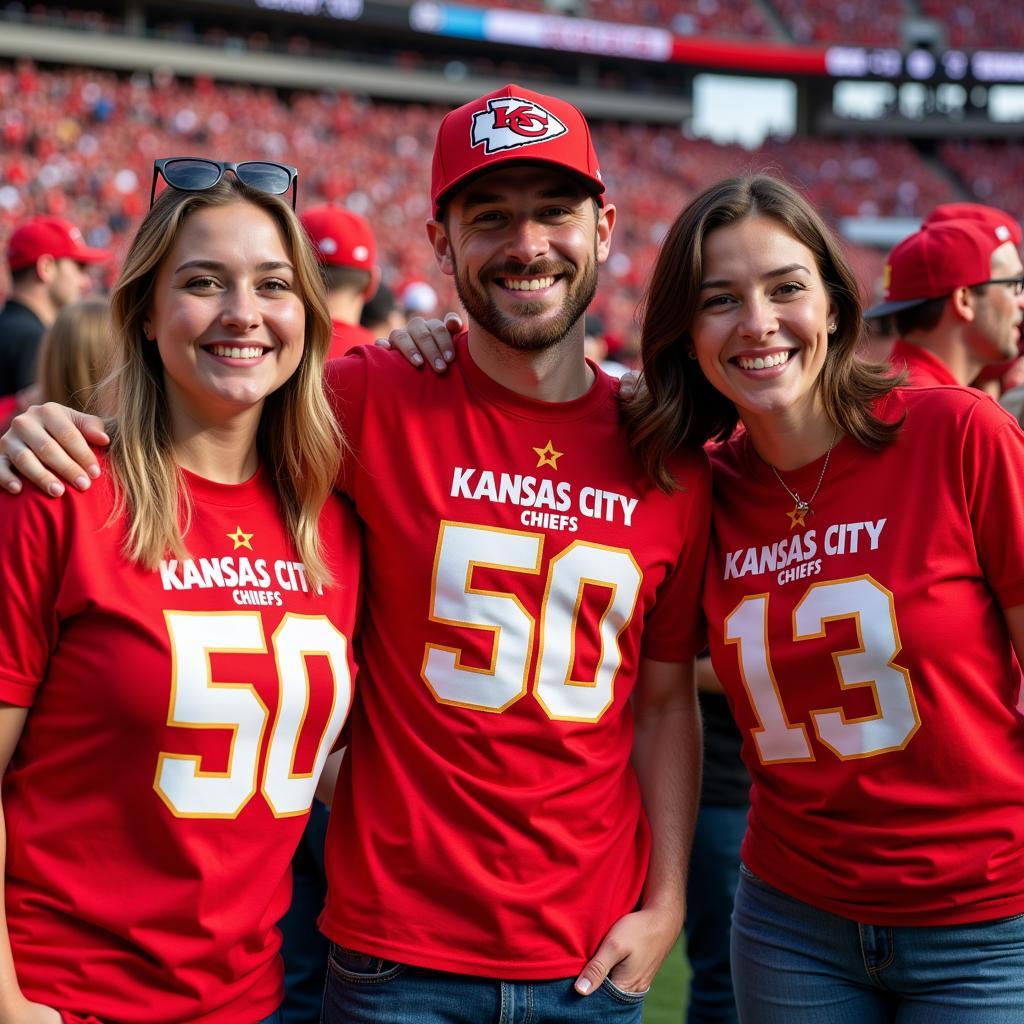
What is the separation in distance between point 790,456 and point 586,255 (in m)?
0.56

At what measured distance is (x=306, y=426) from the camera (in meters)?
2.25

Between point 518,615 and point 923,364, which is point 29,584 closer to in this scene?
point 518,615

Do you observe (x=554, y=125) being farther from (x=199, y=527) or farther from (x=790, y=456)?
(x=199, y=527)

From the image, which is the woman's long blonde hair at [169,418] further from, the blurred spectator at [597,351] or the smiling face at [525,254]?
the blurred spectator at [597,351]

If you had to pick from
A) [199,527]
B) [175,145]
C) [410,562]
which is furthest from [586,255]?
[175,145]

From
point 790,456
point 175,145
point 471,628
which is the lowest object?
point 471,628

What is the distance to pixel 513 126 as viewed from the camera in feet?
7.78

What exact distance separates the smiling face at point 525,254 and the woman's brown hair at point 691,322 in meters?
0.17

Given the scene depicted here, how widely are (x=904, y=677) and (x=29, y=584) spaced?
4.82 ft

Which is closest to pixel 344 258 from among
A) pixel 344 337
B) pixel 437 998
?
pixel 344 337

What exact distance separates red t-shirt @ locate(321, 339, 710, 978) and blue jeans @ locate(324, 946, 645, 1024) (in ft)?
0.10

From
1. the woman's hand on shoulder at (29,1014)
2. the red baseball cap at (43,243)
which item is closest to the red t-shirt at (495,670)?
the woman's hand on shoulder at (29,1014)

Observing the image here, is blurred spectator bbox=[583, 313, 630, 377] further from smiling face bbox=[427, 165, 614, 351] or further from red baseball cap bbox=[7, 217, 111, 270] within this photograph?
red baseball cap bbox=[7, 217, 111, 270]

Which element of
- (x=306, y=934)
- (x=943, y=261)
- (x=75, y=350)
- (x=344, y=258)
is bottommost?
(x=306, y=934)
